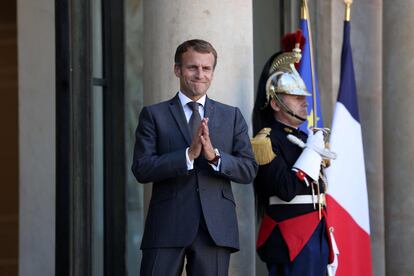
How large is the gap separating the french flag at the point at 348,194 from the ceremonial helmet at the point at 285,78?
0.97 meters

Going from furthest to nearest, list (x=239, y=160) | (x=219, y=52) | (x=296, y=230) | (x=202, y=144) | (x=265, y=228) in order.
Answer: (x=219, y=52), (x=265, y=228), (x=296, y=230), (x=239, y=160), (x=202, y=144)

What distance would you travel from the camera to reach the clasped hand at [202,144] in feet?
15.2

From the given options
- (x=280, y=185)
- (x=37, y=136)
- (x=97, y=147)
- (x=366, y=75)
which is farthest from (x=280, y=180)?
(x=366, y=75)

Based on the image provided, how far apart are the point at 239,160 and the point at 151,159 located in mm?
406

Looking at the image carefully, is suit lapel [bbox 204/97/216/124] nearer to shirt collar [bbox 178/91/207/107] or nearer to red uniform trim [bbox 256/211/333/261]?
shirt collar [bbox 178/91/207/107]

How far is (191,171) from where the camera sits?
486 centimetres

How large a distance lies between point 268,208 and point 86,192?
108 centimetres

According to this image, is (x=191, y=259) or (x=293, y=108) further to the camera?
(x=293, y=108)

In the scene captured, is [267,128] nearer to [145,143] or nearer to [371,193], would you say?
[145,143]

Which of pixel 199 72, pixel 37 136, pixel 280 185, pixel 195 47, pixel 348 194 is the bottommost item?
pixel 348 194

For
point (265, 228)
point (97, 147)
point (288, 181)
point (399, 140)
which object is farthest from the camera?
point (399, 140)

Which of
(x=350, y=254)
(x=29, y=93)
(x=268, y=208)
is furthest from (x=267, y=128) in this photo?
(x=29, y=93)

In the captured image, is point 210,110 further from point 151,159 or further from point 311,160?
point 311,160

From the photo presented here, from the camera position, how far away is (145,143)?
193 inches
